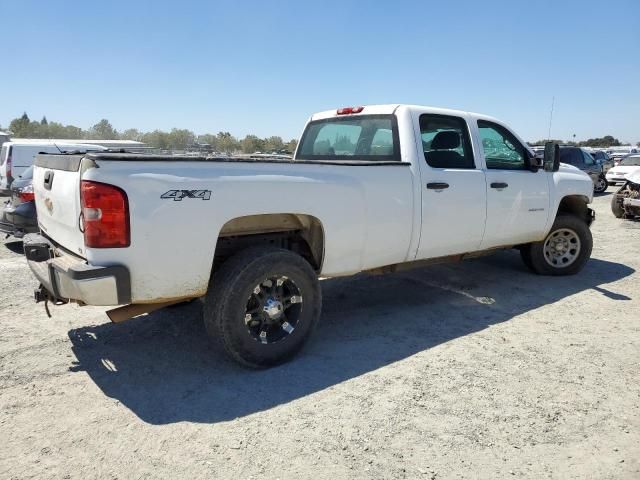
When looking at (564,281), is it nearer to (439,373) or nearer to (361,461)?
(439,373)

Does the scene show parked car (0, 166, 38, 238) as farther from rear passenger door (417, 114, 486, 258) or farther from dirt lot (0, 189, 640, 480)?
rear passenger door (417, 114, 486, 258)

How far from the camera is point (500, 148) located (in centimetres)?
566

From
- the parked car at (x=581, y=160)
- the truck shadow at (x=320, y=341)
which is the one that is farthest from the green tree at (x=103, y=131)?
the truck shadow at (x=320, y=341)

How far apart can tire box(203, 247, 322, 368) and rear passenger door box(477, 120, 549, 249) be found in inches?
96.0

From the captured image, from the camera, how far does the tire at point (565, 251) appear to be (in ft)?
21.3

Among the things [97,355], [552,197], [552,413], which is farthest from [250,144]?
[552,413]

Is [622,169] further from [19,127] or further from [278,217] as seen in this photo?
[19,127]

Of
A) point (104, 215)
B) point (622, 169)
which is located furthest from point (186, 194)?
point (622, 169)

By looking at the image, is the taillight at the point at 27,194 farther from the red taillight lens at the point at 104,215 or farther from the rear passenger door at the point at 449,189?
the rear passenger door at the point at 449,189

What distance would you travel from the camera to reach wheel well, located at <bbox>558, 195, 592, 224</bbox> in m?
6.64

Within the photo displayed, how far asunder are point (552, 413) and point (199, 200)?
104 inches

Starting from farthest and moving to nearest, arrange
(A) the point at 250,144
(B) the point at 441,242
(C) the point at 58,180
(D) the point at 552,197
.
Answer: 1. (A) the point at 250,144
2. (D) the point at 552,197
3. (B) the point at 441,242
4. (C) the point at 58,180

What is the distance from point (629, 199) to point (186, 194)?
11.8 m

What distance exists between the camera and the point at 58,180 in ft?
11.6
